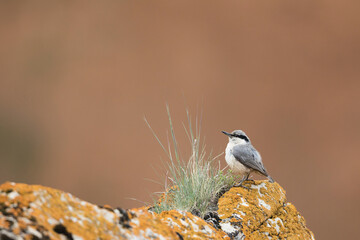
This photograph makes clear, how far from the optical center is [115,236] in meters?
1.54

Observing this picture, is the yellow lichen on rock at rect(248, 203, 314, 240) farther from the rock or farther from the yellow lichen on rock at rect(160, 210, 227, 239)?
the yellow lichen on rock at rect(160, 210, 227, 239)

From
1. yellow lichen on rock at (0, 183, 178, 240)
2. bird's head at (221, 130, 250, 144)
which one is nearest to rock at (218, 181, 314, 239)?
bird's head at (221, 130, 250, 144)

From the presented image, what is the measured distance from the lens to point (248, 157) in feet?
11.4

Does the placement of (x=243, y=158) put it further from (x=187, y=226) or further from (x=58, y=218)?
(x=58, y=218)

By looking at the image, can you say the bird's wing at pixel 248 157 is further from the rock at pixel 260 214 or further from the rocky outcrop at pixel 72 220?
the rocky outcrop at pixel 72 220

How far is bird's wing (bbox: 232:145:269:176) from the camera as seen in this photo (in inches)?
136

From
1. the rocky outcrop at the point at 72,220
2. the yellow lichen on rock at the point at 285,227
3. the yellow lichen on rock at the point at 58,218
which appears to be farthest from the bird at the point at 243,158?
the yellow lichen on rock at the point at 58,218

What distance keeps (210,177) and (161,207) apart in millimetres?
505

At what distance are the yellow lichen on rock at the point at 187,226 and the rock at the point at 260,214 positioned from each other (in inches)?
19.8

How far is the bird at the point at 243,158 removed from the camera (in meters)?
3.47

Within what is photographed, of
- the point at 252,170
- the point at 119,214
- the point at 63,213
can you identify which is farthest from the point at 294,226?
the point at 63,213

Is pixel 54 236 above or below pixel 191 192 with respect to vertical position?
above

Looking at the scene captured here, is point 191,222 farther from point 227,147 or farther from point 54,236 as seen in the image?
point 227,147

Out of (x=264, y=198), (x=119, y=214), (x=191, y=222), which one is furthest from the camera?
(x=264, y=198)
